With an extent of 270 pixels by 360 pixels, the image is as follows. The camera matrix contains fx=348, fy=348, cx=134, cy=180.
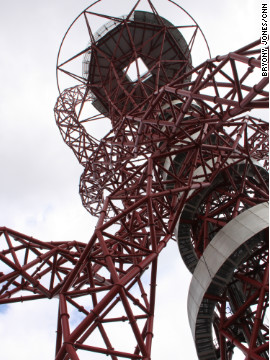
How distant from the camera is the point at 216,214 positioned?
19516 mm

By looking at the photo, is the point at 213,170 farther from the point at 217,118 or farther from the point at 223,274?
the point at 223,274

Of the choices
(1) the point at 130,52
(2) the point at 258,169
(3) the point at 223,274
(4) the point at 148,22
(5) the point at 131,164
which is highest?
(4) the point at 148,22

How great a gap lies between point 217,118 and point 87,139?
16828 millimetres

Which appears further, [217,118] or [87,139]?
[87,139]

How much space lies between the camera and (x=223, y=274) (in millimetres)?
13820

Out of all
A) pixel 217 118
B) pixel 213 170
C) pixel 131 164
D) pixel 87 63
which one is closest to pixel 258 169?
pixel 213 170

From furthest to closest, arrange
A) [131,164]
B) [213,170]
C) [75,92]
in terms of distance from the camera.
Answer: [75,92]
[131,164]
[213,170]

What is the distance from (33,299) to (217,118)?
10.6 m

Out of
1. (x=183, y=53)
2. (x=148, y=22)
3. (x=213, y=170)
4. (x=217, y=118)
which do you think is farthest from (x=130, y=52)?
(x=217, y=118)

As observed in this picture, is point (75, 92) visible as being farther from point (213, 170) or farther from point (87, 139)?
point (213, 170)

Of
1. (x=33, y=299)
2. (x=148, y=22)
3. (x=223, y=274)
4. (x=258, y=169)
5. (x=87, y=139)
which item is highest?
(x=148, y=22)

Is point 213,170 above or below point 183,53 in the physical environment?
below

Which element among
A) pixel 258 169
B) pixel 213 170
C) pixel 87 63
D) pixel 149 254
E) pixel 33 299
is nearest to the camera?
pixel 149 254

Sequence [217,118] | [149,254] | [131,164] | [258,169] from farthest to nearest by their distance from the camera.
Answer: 1. [131,164]
2. [258,169]
3. [217,118]
4. [149,254]
